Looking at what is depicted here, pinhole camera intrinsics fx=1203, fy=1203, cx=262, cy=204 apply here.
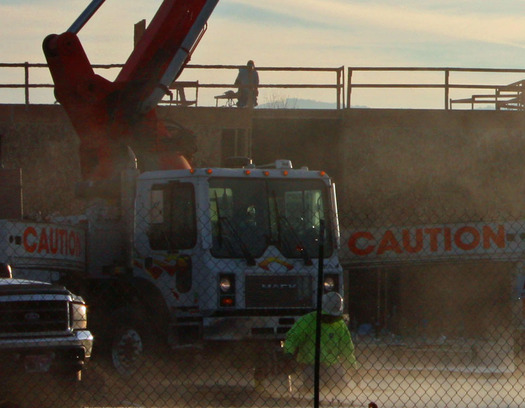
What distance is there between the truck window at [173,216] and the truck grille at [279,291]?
0.93 m

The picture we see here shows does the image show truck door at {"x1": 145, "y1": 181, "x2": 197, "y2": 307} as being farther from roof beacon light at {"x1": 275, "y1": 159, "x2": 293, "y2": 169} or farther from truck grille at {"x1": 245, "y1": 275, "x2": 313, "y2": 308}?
roof beacon light at {"x1": 275, "y1": 159, "x2": 293, "y2": 169}

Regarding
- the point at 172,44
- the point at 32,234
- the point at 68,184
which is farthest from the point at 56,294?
the point at 68,184

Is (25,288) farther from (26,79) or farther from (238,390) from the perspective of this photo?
(26,79)

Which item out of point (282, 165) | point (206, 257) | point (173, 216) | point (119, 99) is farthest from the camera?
point (119, 99)

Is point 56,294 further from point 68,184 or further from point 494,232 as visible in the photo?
point 68,184

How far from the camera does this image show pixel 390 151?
27.2m

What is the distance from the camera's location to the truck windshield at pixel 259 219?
1467 centimetres

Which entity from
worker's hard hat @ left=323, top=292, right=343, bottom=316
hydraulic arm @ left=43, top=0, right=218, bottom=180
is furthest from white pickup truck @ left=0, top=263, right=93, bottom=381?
hydraulic arm @ left=43, top=0, right=218, bottom=180

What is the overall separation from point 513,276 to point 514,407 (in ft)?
14.9

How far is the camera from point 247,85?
89.5 feet

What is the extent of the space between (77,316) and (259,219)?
4067mm

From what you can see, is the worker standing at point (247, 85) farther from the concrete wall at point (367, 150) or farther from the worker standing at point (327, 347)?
the worker standing at point (327, 347)

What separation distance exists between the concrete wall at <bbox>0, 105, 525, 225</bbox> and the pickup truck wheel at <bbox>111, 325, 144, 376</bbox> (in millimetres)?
11343

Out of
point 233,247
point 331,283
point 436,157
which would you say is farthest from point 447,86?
point 233,247
